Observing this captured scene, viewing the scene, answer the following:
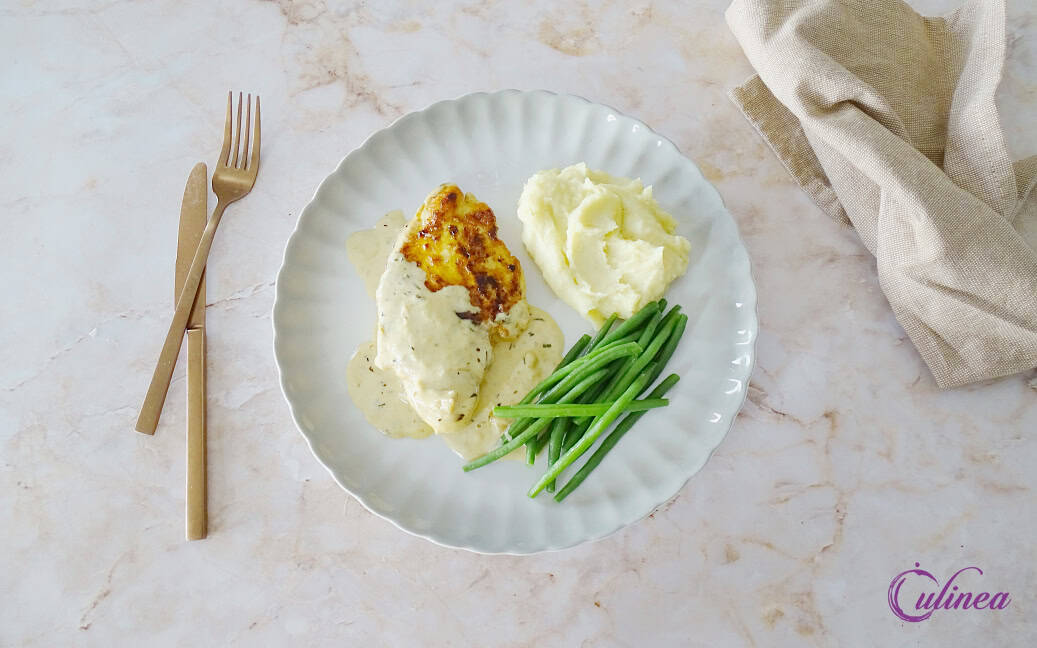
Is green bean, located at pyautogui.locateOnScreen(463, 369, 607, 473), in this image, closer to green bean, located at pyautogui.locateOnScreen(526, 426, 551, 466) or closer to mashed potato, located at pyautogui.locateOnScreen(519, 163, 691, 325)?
green bean, located at pyautogui.locateOnScreen(526, 426, 551, 466)

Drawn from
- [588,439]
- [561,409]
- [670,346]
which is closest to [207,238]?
[561,409]

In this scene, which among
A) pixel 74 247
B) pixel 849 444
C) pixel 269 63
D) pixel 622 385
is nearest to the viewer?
pixel 622 385

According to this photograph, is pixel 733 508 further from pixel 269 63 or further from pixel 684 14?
pixel 269 63

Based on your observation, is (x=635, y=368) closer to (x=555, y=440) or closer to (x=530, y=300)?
Answer: (x=555, y=440)

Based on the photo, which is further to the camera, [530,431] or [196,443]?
[196,443]

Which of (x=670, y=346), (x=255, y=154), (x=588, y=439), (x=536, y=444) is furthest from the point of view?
(x=255, y=154)

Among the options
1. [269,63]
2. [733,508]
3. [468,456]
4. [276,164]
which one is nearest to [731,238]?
[733,508]

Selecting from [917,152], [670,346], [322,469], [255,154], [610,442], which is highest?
[917,152]
